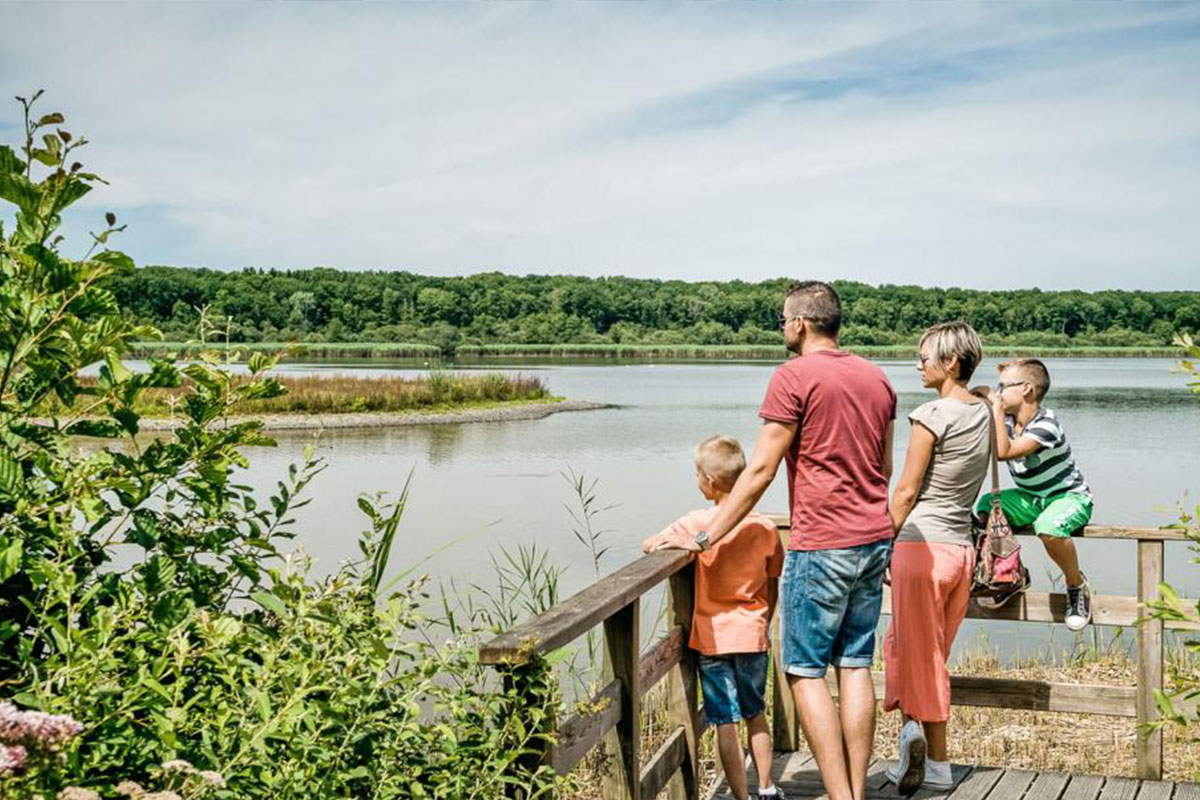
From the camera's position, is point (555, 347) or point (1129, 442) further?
point (555, 347)

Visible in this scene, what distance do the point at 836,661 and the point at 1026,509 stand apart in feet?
3.72

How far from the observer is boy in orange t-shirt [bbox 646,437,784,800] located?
11.2 ft

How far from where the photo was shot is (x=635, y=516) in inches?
611

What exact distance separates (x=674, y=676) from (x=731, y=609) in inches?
11.3

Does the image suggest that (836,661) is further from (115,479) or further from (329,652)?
(115,479)

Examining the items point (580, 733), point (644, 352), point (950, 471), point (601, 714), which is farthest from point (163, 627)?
point (644, 352)

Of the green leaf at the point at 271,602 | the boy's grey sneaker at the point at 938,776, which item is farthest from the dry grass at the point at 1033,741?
the green leaf at the point at 271,602

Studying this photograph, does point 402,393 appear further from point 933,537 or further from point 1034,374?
point 933,537

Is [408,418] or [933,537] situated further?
[408,418]

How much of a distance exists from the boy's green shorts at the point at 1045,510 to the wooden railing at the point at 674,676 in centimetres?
8

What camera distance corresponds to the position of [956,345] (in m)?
3.54

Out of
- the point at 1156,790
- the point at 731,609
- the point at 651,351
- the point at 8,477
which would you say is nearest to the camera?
the point at 8,477

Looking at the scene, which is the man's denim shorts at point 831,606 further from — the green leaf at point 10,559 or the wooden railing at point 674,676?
the green leaf at point 10,559

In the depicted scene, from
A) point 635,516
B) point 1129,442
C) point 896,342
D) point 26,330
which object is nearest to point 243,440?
point 26,330
